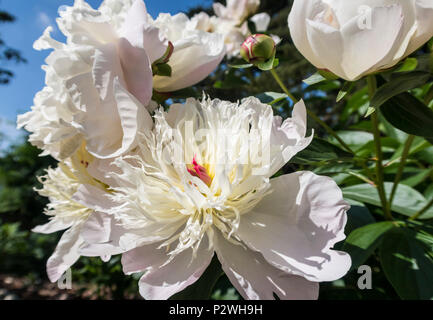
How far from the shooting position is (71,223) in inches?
21.7

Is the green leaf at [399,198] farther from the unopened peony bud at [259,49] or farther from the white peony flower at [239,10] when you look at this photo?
the white peony flower at [239,10]

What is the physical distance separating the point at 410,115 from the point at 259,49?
23 cm

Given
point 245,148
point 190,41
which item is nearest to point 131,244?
point 245,148

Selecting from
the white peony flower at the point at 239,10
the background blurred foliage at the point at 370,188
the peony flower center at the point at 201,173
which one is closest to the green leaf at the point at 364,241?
the background blurred foliage at the point at 370,188

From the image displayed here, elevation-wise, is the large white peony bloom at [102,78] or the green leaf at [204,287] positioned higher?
the large white peony bloom at [102,78]

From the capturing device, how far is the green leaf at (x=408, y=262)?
0.43 meters

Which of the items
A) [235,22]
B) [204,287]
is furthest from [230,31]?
[204,287]

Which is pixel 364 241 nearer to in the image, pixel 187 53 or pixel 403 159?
pixel 403 159

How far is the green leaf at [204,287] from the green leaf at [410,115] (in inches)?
12.4

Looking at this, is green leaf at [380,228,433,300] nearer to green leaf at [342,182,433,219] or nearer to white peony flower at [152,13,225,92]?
green leaf at [342,182,433,219]

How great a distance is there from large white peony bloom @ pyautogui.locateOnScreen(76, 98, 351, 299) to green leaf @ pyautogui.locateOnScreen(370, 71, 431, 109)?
0.10 m

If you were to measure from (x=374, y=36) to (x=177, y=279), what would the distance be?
0.34 m

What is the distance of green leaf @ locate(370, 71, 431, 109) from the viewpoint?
41cm
